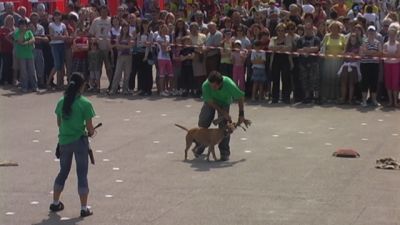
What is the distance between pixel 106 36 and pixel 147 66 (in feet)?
3.77

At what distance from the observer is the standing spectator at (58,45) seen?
2138cm

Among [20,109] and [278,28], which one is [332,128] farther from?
[20,109]

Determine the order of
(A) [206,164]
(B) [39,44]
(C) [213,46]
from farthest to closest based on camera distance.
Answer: (B) [39,44], (C) [213,46], (A) [206,164]

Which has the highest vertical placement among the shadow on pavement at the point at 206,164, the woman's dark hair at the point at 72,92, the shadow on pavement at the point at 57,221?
the woman's dark hair at the point at 72,92

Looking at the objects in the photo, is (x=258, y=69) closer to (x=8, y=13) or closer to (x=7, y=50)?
(x=7, y=50)

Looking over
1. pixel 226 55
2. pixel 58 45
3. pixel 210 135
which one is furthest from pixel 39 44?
pixel 210 135

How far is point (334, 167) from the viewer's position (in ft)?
44.1

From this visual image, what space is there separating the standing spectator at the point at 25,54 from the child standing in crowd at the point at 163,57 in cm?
278

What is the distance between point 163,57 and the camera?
20.5 meters

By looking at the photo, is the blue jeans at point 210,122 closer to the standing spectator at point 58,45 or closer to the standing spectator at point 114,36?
the standing spectator at point 114,36

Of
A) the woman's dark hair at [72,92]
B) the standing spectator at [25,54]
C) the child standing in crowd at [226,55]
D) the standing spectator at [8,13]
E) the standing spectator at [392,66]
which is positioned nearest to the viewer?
the woman's dark hair at [72,92]

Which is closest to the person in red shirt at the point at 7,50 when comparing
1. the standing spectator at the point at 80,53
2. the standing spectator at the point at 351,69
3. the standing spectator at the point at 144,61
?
the standing spectator at the point at 80,53

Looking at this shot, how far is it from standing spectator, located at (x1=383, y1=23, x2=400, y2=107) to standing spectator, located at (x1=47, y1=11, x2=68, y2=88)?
22.9ft

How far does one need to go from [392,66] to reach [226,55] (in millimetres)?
3360
